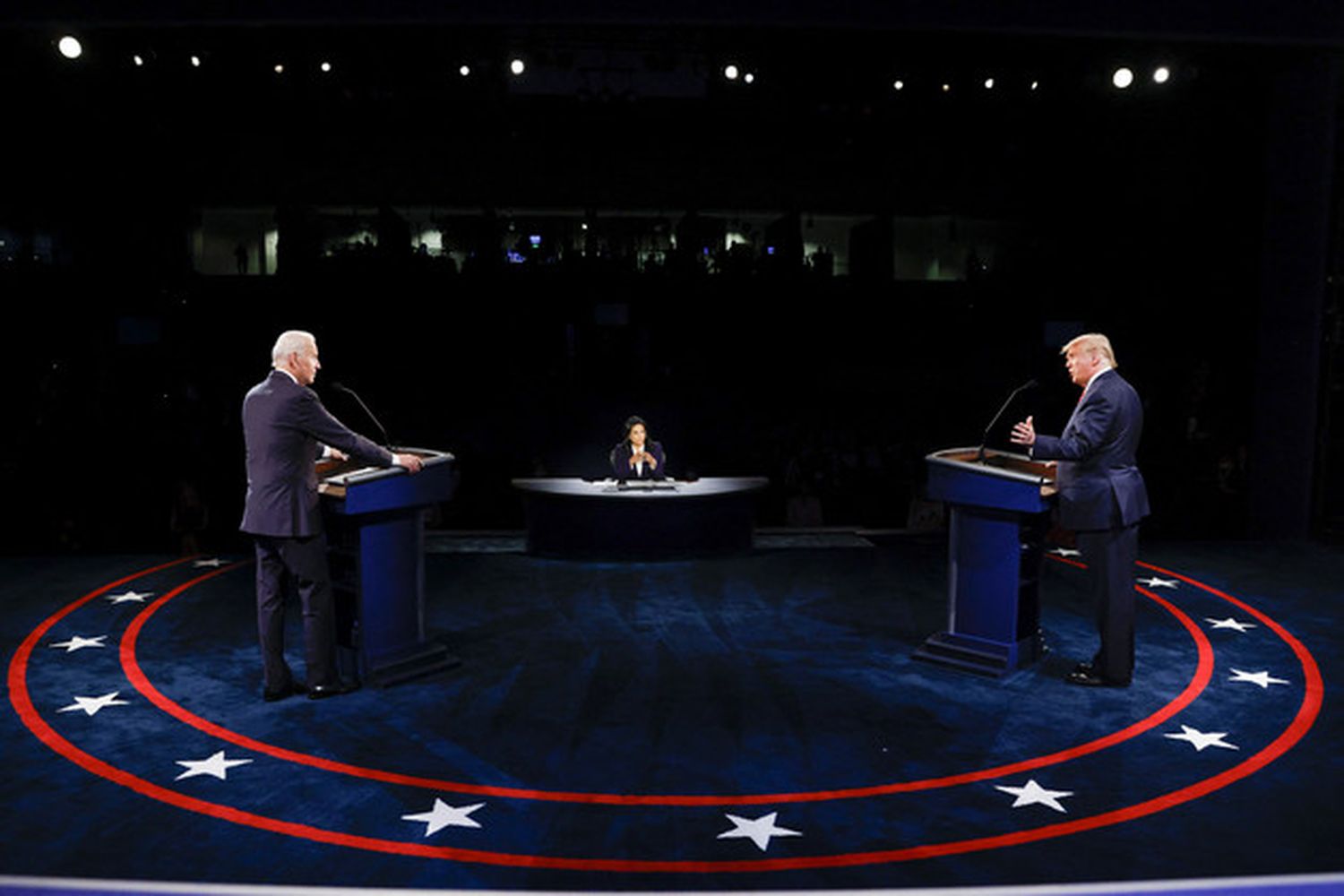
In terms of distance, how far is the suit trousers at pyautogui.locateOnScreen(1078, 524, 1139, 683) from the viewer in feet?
17.3

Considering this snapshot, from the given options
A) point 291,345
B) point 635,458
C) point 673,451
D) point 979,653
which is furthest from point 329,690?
point 673,451

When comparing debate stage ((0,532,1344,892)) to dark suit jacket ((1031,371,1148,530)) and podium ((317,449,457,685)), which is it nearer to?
podium ((317,449,457,685))

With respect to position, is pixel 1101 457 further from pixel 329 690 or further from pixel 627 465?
pixel 627 465

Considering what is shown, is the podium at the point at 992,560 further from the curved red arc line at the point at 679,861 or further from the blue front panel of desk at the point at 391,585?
the blue front panel of desk at the point at 391,585

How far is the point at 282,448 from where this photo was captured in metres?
4.95

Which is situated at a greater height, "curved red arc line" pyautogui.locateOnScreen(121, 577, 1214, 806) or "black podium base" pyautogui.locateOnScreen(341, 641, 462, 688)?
"black podium base" pyautogui.locateOnScreen(341, 641, 462, 688)

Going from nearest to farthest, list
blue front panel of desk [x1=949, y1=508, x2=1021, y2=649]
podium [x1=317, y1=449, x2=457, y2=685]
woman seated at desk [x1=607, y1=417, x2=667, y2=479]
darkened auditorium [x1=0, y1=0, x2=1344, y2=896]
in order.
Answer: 1. darkened auditorium [x1=0, y1=0, x2=1344, y2=896]
2. podium [x1=317, y1=449, x2=457, y2=685]
3. blue front panel of desk [x1=949, y1=508, x2=1021, y2=649]
4. woman seated at desk [x1=607, y1=417, x2=667, y2=479]

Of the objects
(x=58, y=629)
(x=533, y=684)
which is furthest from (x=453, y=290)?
(x=533, y=684)

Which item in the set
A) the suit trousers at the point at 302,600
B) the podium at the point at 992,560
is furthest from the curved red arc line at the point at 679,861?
the podium at the point at 992,560

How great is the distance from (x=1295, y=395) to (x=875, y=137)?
897 centimetres

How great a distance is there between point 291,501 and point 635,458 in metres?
4.10

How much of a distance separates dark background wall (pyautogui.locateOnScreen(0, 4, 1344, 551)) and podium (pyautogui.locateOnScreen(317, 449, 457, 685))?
3946 millimetres

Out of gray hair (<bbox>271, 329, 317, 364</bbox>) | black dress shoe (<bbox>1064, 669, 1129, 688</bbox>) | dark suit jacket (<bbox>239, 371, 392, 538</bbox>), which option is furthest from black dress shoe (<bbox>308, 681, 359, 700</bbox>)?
black dress shoe (<bbox>1064, 669, 1129, 688</bbox>)

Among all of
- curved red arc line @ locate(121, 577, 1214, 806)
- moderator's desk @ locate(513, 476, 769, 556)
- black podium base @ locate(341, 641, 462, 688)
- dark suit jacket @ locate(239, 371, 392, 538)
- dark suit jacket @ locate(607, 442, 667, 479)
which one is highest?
dark suit jacket @ locate(239, 371, 392, 538)
